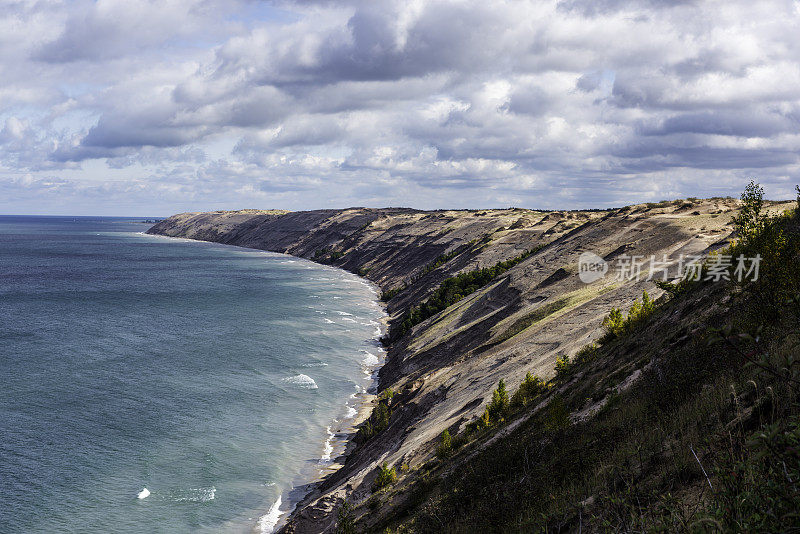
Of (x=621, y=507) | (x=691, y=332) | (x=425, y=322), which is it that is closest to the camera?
(x=621, y=507)

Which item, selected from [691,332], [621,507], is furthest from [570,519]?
[691,332]

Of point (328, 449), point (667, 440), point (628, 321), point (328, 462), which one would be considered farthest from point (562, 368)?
point (328, 449)

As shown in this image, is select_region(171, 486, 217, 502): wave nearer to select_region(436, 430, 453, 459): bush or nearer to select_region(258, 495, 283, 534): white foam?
select_region(258, 495, 283, 534): white foam

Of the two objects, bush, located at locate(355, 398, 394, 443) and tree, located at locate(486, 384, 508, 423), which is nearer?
tree, located at locate(486, 384, 508, 423)

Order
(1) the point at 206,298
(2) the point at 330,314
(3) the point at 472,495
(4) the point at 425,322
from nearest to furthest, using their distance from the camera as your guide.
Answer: (3) the point at 472,495, (4) the point at 425,322, (2) the point at 330,314, (1) the point at 206,298

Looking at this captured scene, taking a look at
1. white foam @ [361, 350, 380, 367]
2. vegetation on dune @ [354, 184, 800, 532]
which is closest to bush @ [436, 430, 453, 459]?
vegetation on dune @ [354, 184, 800, 532]

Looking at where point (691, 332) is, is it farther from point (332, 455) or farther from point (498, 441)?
point (332, 455)

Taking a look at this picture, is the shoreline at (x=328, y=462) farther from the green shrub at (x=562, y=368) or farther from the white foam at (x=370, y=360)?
the green shrub at (x=562, y=368)
